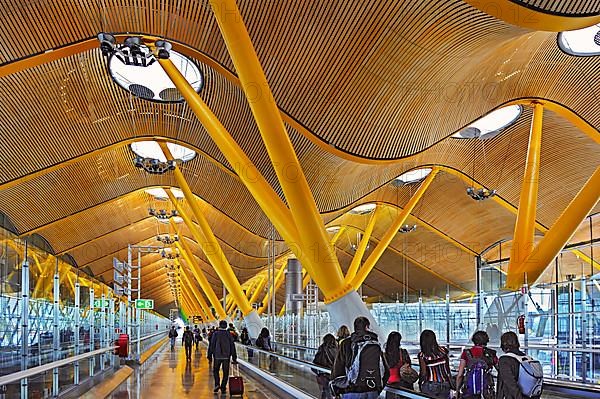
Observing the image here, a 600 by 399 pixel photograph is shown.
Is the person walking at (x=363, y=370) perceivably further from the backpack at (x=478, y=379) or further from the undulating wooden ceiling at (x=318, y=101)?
the undulating wooden ceiling at (x=318, y=101)

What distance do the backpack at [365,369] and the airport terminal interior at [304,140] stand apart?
19cm

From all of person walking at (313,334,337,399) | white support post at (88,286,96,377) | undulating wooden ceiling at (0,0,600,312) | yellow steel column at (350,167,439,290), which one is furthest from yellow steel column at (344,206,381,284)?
person walking at (313,334,337,399)

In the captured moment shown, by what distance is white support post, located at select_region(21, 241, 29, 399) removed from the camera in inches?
317

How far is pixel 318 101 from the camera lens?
19734 millimetres

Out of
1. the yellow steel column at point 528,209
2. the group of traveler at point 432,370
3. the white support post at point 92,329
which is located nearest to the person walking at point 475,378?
the group of traveler at point 432,370

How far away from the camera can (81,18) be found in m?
17.9

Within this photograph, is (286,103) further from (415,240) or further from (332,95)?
(415,240)

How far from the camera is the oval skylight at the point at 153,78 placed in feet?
77.6

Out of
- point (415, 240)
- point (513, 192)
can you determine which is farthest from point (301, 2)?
point (415, 240)

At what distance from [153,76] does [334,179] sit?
8185 mm

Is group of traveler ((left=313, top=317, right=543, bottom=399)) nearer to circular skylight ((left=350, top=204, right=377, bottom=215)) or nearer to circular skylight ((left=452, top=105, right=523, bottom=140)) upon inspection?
circular skylight ((left=452, top=105, right=523, bottom=140))

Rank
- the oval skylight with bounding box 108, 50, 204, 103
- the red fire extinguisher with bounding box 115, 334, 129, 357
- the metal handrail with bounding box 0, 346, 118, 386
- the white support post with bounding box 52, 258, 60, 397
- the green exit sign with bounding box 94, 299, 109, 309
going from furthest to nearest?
1. the oval skylight with bounding box 108, 50, 204, 103
2. the red fire extinguisher with bounding box 115, 334, 129, 357
3. the green exit sign with bounding box 94, 299, 109, 309
4. the white support post with bounding box 52, 258, 60, 397
5. the metal handrail with bounding box 0, 346, 118, 386

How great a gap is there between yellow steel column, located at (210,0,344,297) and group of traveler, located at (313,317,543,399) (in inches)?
217

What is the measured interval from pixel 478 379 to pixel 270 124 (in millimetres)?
8066
